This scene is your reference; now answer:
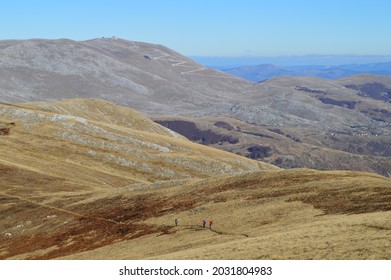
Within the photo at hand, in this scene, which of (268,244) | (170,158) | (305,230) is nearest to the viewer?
(268,244)

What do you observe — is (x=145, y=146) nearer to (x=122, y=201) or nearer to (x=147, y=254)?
(x=122, y=201)

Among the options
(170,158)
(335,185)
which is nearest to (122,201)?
(335,185)

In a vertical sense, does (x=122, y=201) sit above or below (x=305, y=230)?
below

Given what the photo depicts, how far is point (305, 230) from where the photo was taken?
4294 centimetres

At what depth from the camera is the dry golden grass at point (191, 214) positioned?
39.3m

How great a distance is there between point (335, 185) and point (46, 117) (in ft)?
400

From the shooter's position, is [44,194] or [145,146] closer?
[44,194]

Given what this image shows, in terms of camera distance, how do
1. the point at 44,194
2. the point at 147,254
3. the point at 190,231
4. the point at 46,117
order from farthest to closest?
the point at 46,117 < the point at 44,194 < the point at 190,231 < the point at 147,254

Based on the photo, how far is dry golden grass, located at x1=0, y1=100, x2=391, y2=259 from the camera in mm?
39344

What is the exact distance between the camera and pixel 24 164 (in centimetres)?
10925

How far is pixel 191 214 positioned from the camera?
61969 millimetres

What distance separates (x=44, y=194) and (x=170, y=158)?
60.1 metres

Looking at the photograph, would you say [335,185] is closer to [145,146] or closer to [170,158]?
[170,158]

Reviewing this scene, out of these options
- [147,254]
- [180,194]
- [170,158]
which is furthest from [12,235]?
[170,158]
